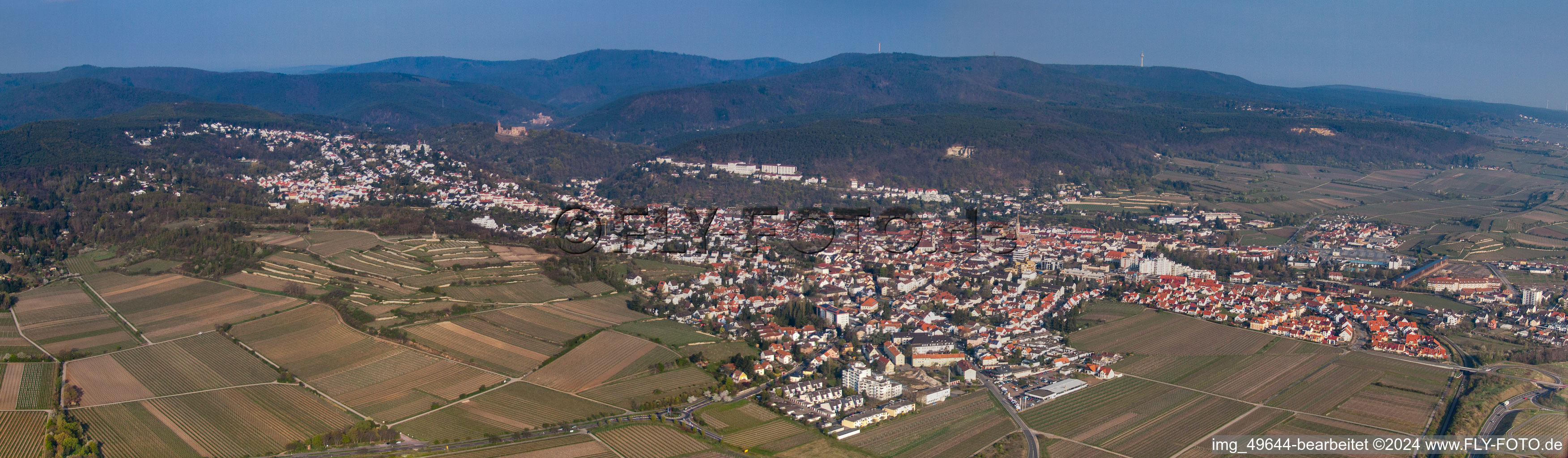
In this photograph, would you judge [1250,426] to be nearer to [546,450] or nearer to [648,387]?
[648,387]

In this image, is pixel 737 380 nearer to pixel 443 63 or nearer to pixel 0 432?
pixel 0 432

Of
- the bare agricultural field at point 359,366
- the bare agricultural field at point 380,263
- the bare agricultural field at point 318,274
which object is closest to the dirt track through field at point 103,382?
the bare agricultural field at point 359,366

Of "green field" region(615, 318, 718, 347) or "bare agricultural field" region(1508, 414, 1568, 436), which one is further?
"green field" region(615, 318, 718, 347)

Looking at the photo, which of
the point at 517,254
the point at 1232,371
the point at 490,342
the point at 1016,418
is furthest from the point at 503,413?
the point at 1232,371

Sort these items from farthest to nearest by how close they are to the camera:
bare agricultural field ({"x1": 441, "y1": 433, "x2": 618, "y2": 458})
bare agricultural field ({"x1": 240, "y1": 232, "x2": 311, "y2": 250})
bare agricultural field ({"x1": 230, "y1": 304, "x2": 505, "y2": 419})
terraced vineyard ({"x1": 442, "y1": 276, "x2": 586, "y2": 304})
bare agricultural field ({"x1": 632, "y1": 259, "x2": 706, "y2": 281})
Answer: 1. bare agricultural field ({"x1": 240, "y1": 232, "x2": 311, "y2": 250})
2. bare agricultural field ({"x1": 632, "y1": 259, "x2": 706, "y2": 281})
3. terraced vineyard ({"x1": 442, "y1": 276, "x2": 586, "y2": 304})
4. bare agricultural field ({"x1": 230, "y1": 304, "x2": 505, "y2": 419})
5. bare agricultural field ({"x1": 441, "y1": 433, "x2": 618, "y2": 458})

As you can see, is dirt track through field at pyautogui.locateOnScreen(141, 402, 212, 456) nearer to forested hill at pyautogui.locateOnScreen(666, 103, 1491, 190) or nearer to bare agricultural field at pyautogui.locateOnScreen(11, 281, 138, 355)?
bare agricultural field at pyautogui.locateOnScreen(11, 281, 138, 355)

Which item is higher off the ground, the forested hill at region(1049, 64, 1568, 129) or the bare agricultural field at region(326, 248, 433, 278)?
the forested hill at region(1049, 64, 1568, 129)

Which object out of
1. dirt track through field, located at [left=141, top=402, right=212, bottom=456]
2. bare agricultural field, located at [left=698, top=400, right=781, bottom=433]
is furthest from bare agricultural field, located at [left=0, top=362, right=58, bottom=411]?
bare agricultural field, located at [left=698, top=400, right=781, bottom=433]
